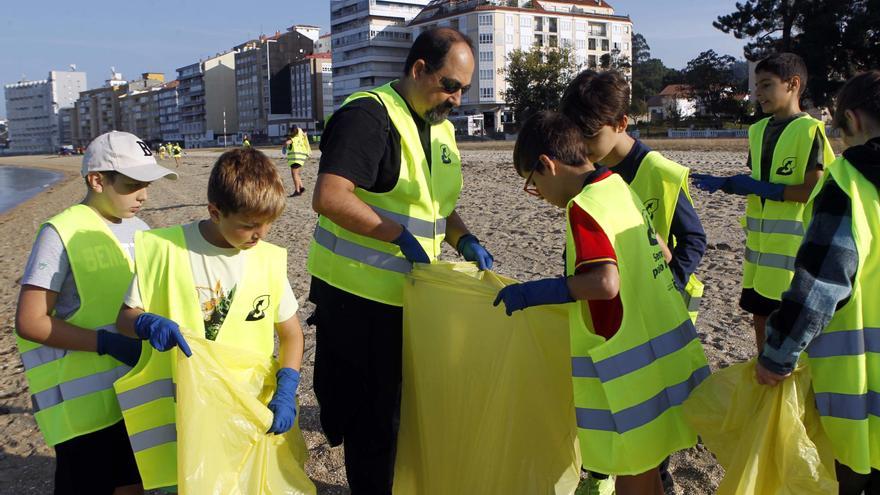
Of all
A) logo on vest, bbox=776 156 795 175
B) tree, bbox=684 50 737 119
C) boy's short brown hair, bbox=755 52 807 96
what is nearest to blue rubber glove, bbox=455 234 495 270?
logo on vest, bbox=776 156 795 175

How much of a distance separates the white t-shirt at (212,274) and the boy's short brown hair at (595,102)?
1.27m

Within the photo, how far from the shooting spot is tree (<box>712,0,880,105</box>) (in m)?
36.4

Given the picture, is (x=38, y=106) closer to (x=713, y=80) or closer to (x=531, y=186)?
(x=713, y=80)

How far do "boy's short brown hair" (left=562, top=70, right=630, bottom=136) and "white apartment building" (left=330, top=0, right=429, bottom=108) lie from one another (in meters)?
89.6

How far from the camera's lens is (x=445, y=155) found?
278 centimetres

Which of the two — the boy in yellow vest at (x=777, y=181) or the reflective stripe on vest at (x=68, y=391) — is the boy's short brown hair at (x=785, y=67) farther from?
the reflective stripe on vest at (x=68, y=391)

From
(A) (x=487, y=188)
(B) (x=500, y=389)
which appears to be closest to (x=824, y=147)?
(B) (x=500, y=389)

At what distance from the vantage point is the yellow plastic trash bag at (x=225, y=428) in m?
2.03

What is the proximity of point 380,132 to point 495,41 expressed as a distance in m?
81.7

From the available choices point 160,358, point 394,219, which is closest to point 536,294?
point 394,219

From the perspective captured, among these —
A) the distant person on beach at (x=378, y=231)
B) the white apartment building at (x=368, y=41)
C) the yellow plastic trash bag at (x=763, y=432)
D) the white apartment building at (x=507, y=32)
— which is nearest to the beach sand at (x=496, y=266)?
the distant person on beach at (x=378, y=231)

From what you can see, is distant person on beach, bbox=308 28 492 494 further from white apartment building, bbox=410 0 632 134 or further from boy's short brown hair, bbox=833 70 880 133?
white apartment building, bbox=410 0 632 134

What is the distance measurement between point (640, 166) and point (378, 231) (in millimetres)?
1107

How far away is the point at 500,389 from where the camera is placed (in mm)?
2451
